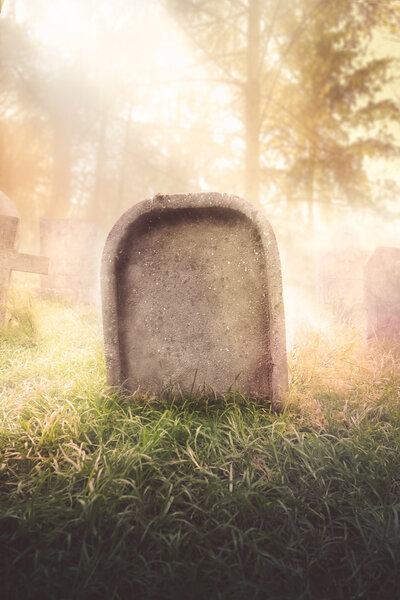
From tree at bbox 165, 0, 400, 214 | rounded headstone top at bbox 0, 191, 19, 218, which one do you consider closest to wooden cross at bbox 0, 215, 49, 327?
rounded headstone top at bbox 0, 191, 19, 218

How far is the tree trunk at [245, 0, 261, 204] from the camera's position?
19.4ft

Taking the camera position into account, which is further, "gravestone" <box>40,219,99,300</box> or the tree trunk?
the tree trunk

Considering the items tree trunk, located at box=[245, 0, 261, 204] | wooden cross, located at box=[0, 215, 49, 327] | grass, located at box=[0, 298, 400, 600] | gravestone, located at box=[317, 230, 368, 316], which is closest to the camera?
grass, located at box=[0, 298, 400, 600]

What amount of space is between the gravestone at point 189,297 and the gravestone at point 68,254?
11.0ft

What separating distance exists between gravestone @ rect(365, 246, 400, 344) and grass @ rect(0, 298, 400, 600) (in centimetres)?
116

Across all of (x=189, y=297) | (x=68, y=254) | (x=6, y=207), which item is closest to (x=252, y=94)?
(x=68, y=254)

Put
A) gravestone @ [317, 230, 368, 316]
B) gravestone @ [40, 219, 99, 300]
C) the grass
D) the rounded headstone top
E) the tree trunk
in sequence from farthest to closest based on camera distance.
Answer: the tree trunk
gravestone @ [40, 219, 99, 300]
gravestone @ [317, 230, 368, 316]
the rounded headstone top
the grass

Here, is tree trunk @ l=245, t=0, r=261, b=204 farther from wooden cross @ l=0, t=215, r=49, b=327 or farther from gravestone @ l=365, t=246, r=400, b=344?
wooden cross @ l=0, t=215, r=49, b=327

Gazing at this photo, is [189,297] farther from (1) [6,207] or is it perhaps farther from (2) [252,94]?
(2) [252,94]

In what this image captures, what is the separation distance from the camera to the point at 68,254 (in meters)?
4.93

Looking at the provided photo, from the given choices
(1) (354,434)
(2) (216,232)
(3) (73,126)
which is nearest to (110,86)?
(3) (73,126)

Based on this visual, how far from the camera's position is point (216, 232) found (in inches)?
72.2

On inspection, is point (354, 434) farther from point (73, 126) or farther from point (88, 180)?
point (88, 180)

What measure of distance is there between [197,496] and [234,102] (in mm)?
7477
